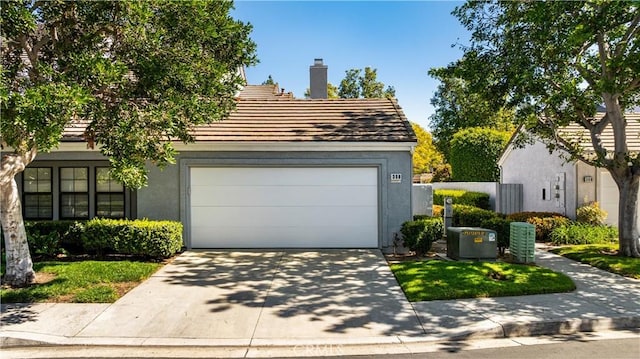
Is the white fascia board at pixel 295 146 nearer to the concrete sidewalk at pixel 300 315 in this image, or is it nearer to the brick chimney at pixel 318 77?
the concrete sidewalk at pixel 300 315

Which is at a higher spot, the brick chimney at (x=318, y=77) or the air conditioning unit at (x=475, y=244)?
the brick chimney at (x=318, y=77)

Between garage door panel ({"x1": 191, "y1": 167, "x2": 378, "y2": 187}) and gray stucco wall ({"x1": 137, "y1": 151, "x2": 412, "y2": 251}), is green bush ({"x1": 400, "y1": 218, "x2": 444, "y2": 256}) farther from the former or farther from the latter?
garage door panel ({"x1": 191, "y1": 167, "x2": 378, "y2": 187})

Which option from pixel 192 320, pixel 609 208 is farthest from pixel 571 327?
pixel 609 208

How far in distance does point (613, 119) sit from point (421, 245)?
19.1 ft

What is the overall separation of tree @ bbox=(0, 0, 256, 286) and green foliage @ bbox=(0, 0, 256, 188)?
2 cm

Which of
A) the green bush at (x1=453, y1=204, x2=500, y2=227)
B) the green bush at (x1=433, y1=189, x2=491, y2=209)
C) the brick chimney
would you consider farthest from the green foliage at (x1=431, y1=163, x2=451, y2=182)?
the green bush at (x1=453, y1=204, x2=500, y2=227)

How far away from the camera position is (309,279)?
28.7ft

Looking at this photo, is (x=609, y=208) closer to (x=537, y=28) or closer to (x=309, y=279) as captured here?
(x=537, y=28)

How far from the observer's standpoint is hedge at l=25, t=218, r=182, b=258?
1003 cm

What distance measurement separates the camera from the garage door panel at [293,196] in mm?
11844

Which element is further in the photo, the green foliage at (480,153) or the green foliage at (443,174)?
the green foliage at (443,174)

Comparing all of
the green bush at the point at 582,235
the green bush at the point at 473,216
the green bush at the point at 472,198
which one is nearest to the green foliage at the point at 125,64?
the green bush at the point at 473,216

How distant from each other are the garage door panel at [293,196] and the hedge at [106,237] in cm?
165

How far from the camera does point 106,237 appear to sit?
401 inches
